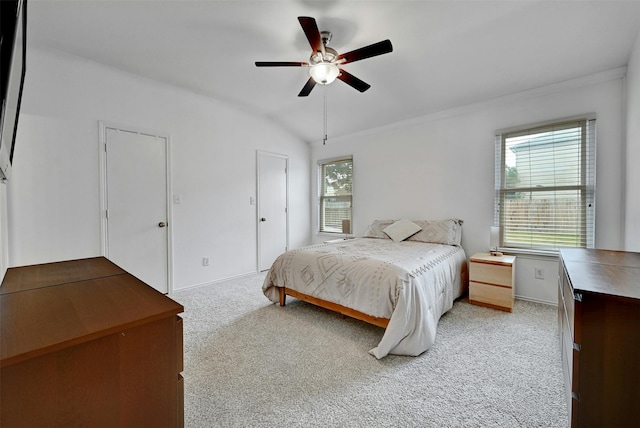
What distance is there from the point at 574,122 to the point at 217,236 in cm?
461

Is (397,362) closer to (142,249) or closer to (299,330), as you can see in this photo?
(299,330)

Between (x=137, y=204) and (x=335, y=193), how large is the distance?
127 inches

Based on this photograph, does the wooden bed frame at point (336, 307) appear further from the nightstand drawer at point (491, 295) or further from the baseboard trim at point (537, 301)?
the baseboard trim at point (537, 301)

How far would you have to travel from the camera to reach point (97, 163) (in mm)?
2963

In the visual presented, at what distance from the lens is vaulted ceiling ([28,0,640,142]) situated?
7.16ft

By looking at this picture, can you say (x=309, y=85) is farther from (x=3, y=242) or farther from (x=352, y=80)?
(x=3, y=242)

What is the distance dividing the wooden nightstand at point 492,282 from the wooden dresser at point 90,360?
3.07 metres

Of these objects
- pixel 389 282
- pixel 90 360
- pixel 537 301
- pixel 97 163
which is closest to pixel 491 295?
pixel 537 301

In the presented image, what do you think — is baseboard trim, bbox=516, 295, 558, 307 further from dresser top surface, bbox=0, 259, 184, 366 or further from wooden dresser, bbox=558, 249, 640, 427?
dresser top surface, bbox=0, 259, 184, 366

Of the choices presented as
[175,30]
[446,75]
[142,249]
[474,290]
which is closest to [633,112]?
[446,75]

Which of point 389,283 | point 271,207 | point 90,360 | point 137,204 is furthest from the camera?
point 271,207

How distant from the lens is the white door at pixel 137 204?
3059mm

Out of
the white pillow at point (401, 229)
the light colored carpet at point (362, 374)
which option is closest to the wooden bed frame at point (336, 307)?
the light colored carpet at point (362, 374)

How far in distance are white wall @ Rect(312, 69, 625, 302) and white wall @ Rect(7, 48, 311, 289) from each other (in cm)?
182
